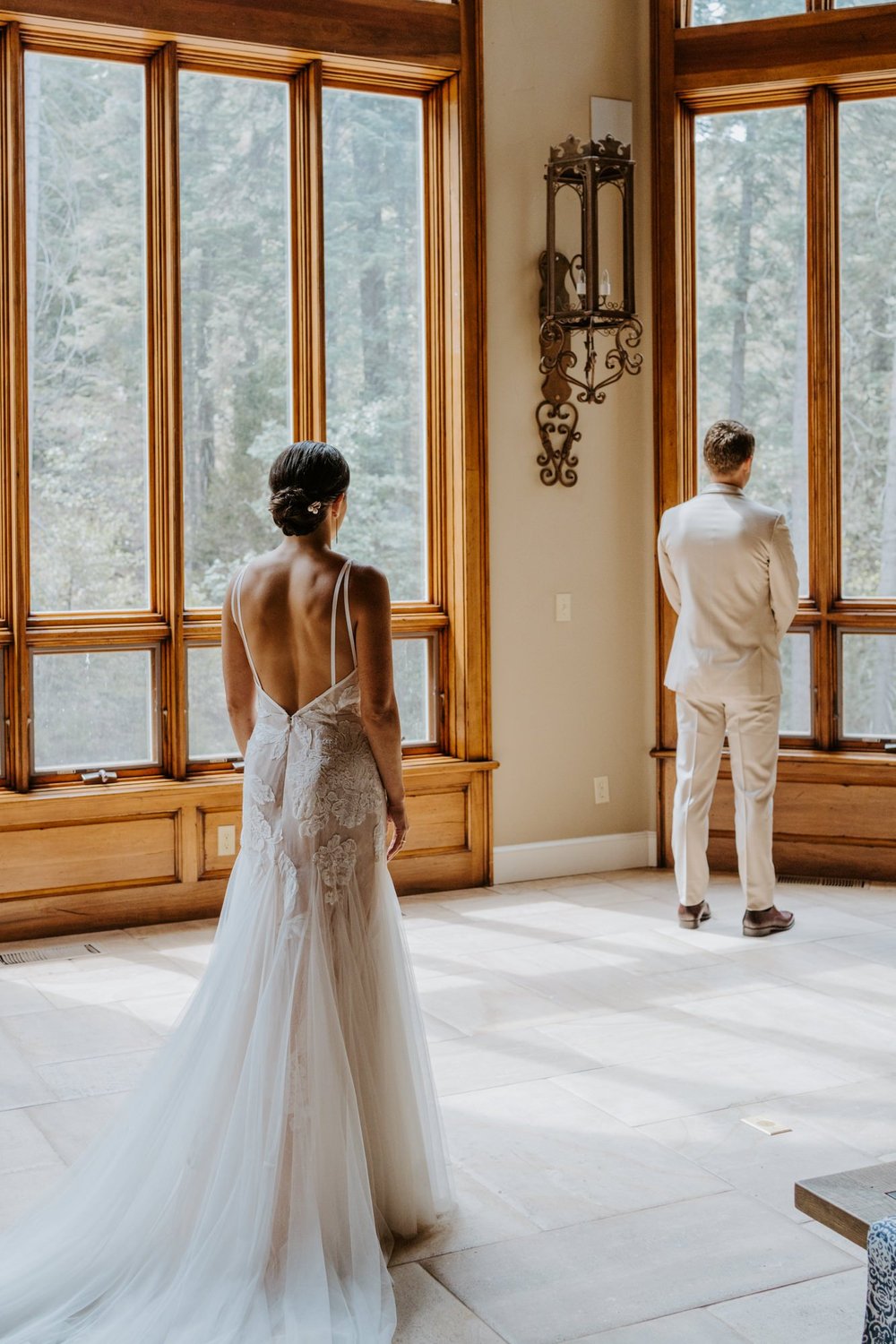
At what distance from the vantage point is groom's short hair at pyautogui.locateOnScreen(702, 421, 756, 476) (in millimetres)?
4539

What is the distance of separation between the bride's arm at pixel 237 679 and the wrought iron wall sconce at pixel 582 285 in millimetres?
2880

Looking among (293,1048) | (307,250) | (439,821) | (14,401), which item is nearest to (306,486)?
(293,1048)

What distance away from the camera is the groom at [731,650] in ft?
14.9

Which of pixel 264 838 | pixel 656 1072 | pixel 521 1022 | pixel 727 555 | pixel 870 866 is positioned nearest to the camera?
pixel 264 838

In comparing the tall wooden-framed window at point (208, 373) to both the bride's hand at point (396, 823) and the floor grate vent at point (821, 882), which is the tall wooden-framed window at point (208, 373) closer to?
the floor grate vent at point (821, 882)

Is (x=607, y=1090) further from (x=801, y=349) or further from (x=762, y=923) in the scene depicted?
(x=801, y=349)

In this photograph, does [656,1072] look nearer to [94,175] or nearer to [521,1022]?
[521,1022]

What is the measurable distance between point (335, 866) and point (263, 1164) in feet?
1.71

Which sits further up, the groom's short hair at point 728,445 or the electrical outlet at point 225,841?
the groom's short hair at point 728,445

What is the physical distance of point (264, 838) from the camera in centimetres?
261

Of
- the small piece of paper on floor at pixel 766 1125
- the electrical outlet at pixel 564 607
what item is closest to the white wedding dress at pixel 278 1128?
the small piece of paper on floor at pixel 766 1125

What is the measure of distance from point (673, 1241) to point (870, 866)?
123 inches

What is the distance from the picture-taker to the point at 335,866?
257 cm

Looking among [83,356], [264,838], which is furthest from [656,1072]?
[83,356]
